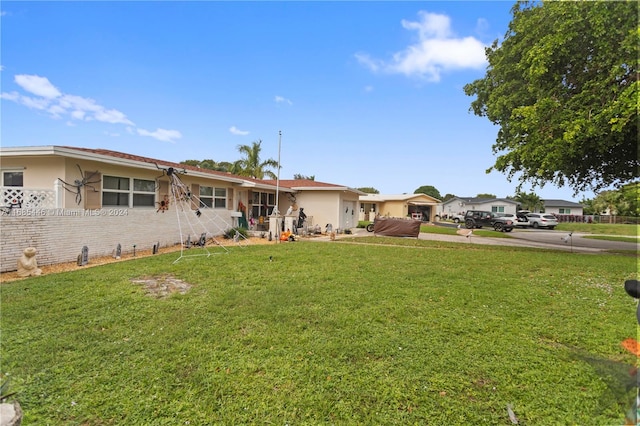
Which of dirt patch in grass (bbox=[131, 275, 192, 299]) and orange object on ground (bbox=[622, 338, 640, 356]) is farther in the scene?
dirt patch in grass (bbox=[131, 275, 192, 299])

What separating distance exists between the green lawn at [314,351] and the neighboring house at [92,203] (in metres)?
Answer: 1.84

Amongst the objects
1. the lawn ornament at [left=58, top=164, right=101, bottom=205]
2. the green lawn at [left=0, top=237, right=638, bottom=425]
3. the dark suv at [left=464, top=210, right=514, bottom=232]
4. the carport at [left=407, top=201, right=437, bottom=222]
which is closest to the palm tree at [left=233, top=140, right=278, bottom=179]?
the lawn ornament at [left=58, top=164, right=101, bottom=205]

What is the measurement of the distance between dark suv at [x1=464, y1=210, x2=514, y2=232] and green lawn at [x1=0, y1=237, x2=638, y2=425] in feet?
64.6

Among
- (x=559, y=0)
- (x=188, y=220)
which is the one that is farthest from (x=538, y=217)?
(x=188, y=220)

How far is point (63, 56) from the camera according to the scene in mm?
9945

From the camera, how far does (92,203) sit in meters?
8.84

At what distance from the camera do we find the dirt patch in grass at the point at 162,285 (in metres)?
5.46

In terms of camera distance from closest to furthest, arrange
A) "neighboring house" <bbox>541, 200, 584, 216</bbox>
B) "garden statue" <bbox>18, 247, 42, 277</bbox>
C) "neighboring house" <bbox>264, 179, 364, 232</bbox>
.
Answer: "garden statue" <bbox>18, 247, 42, 277</bbox> → "neighboring house" <bbox>264, 179, 364, 232</bbox> → "neighboring house" <bbox>541, 200, 584, 216</bbox>

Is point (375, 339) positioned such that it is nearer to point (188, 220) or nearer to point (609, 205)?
point (188, 220)

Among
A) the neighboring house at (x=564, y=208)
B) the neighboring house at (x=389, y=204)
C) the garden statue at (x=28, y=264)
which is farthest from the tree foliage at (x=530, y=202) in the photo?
the garden statue at (x=28, y=264)

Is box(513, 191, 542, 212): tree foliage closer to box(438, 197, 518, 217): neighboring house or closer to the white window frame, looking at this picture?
box(438, 197, 518, 217): neighboring house

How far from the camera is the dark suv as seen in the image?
23.9 m

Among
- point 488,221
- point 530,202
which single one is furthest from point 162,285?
point 530,202

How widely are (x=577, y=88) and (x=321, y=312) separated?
1180 centimetres
